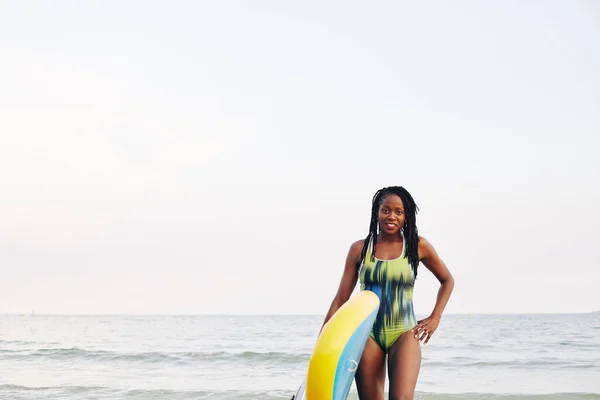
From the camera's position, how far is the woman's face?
4000 millimetres

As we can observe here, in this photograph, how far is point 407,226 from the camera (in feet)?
13.3

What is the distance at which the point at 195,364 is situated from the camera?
15758 mm

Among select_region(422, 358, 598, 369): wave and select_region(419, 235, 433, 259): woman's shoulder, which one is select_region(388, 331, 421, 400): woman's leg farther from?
select_region(422, 358, 598, 369): wave

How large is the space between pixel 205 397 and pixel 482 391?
4.09m

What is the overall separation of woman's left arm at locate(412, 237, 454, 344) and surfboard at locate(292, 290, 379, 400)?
0.34 metres

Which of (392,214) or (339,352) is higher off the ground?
(392,214)

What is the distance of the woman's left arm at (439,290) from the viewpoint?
3971 mm

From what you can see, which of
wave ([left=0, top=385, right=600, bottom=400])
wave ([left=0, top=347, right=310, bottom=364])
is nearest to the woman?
wave ([left=0, top=385, right=600, bottom=400])

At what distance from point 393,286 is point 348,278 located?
303 mm

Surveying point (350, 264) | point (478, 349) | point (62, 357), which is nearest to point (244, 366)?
point (62, 357)

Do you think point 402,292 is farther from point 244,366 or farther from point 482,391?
point 244,366

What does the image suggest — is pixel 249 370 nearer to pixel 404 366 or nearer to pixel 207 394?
pixel 207 394

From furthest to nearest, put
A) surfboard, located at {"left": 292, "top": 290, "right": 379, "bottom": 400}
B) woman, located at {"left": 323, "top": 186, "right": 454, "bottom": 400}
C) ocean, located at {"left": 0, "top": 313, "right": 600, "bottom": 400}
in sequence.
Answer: ocean, located at {"left": 0, "top": 313, "right": 600, "bottom": 400}
woman, located at {"left": 323, "top": 186, "right": 454, "bottom": 400}
surfboard, located at {"left": 292, "top": 290, "right": 379, "bottom": 400}

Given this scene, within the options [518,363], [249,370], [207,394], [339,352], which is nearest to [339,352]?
[339,352]
